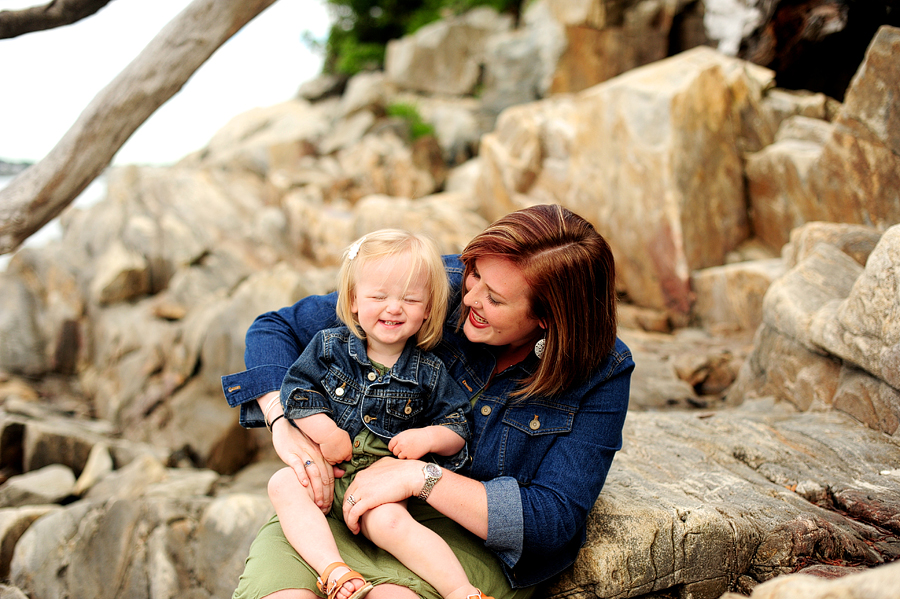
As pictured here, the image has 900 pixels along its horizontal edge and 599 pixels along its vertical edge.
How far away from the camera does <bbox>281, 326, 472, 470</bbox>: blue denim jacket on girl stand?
209cm

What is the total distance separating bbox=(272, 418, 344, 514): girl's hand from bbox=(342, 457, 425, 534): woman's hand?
84 mm

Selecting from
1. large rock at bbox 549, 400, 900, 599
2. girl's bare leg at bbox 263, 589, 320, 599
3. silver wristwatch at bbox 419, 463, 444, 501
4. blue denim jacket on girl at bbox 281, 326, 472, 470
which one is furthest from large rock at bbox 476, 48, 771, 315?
girl's bare leg at bbox 263, 589, 320, 599

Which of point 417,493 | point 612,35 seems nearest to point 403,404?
point 417,493

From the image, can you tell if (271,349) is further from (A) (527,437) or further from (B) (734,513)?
(B) (734,513)

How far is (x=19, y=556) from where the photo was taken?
12.8 feet

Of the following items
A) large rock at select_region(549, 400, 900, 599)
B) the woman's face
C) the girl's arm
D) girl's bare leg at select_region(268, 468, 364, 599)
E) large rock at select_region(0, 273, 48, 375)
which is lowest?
large rock at select_region(0, 273, 48, 375)

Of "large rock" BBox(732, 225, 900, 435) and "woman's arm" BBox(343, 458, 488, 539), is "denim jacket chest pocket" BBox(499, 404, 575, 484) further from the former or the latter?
"large rock" BBox(732, 225, 900, 435)

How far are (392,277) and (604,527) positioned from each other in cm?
119

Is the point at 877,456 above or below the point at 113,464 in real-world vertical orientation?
above

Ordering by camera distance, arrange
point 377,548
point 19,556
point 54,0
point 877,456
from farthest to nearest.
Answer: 1. point 19,556
2. point 54,0
3. point 877,456
4. point 377,548

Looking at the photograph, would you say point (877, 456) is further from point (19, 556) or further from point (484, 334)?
point (19, 556)

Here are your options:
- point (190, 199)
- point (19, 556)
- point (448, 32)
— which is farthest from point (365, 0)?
point (19, 556)

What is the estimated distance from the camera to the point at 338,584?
1.74 m

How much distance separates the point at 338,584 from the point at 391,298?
915 millimetres
